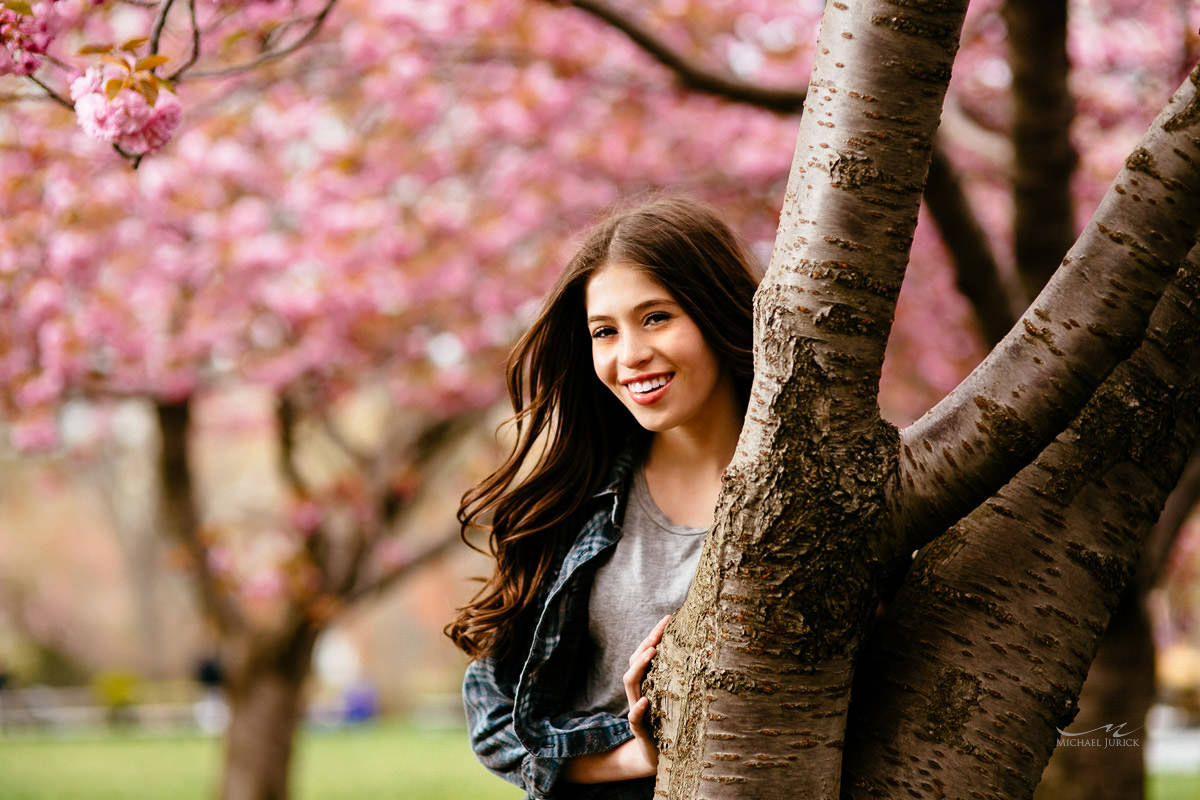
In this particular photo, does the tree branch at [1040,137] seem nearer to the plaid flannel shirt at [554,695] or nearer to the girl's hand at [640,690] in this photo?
the plaid flannel shirt at [554,695]

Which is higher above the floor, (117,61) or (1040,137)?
(1040,137)

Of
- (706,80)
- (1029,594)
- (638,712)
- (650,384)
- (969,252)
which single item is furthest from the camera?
(969,252)

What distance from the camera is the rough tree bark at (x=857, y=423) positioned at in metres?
1.28

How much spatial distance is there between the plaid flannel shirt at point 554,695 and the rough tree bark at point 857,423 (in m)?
0.38

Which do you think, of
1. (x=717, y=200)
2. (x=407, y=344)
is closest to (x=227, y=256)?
(x=407, y=344)

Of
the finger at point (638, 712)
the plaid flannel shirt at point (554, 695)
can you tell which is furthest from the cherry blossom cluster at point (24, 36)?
the finger at point (638, 712)

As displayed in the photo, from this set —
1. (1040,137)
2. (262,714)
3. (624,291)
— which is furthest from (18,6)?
(262,714)

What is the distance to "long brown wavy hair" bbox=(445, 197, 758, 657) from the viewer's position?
1825mm

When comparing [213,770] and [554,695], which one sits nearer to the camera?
[554,695]

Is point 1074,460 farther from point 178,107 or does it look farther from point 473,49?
point 473,49

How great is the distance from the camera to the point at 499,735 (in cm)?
180

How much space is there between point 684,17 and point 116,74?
4012 millimetres

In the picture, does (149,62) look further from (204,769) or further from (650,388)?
(204,769)

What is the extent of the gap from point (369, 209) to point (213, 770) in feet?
28.1
